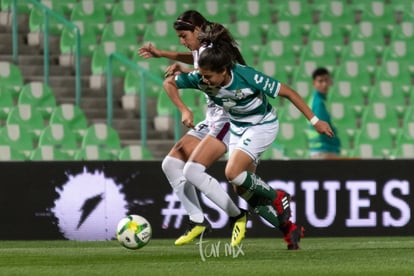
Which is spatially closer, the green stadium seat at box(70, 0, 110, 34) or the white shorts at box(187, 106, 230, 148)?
the white shorts at box(187, 106, 230, 148)

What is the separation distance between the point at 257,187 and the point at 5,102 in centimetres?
554

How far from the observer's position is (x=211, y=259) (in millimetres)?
8094

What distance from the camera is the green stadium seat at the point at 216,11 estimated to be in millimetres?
15562

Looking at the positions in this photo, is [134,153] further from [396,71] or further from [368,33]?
[368,33]

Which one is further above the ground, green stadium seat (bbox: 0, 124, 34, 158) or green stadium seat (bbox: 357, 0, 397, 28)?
green stadium seat (bbox: 357, 0, 397, 28)

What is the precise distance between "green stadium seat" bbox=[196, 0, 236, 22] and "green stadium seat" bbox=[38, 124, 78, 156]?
3.13 meters

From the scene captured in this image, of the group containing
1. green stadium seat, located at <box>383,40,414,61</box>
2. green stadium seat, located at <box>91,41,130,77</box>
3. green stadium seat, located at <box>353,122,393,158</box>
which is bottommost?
green stadium seat, located at <box>353,122,393,158</box>

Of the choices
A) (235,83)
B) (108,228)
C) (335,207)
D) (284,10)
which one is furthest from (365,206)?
(284,10)

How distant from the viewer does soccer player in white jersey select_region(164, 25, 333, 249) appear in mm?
8188

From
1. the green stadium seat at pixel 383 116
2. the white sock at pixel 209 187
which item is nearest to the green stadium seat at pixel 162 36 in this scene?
the green stadium seat at pixel 383 116

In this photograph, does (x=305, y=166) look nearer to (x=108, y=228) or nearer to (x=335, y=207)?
(x=335, y=207)

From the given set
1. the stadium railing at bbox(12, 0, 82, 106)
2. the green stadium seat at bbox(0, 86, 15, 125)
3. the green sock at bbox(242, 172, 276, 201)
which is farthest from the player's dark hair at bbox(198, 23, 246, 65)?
the stadium railing at bbox(12, 0, 82, 106)

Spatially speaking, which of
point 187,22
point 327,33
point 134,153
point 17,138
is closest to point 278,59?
point 327,33

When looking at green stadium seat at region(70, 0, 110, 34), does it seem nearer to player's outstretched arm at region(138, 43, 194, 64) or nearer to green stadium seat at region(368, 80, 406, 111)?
green stadium seat at region(368, 80, 406, 111)
